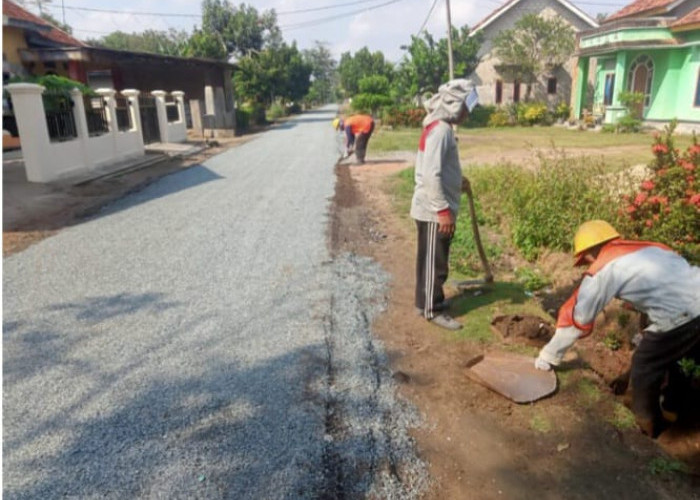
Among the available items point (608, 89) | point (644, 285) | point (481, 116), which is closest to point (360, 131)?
point (644, 285)

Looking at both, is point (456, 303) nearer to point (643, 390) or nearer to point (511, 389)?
point (511, 389)

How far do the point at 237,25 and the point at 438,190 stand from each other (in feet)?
142

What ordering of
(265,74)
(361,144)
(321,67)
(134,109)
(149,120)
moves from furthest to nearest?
(321,67) < (265,74) < (149,120) < (134,109) < (361,144)

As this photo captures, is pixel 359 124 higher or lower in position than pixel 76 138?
higher

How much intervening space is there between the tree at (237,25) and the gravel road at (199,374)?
1585 inches

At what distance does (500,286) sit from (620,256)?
7.27 feet

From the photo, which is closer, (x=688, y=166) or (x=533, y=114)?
(x=688, y=166)

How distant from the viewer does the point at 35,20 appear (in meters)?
16.4

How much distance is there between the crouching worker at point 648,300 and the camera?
8.42 feet

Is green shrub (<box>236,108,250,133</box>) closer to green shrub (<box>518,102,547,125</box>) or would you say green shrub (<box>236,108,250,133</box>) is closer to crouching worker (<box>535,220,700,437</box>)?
green shrub (<box>518,102,547,125</box>)

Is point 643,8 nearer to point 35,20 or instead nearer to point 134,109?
point 134,109

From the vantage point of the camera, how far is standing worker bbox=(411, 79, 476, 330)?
12.3ft

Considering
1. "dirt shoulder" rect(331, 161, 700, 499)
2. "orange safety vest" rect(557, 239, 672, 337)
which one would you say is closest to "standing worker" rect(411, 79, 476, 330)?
"dirt shoulder" rect(331, 161, 700, 499)

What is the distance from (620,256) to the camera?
8.80ft
